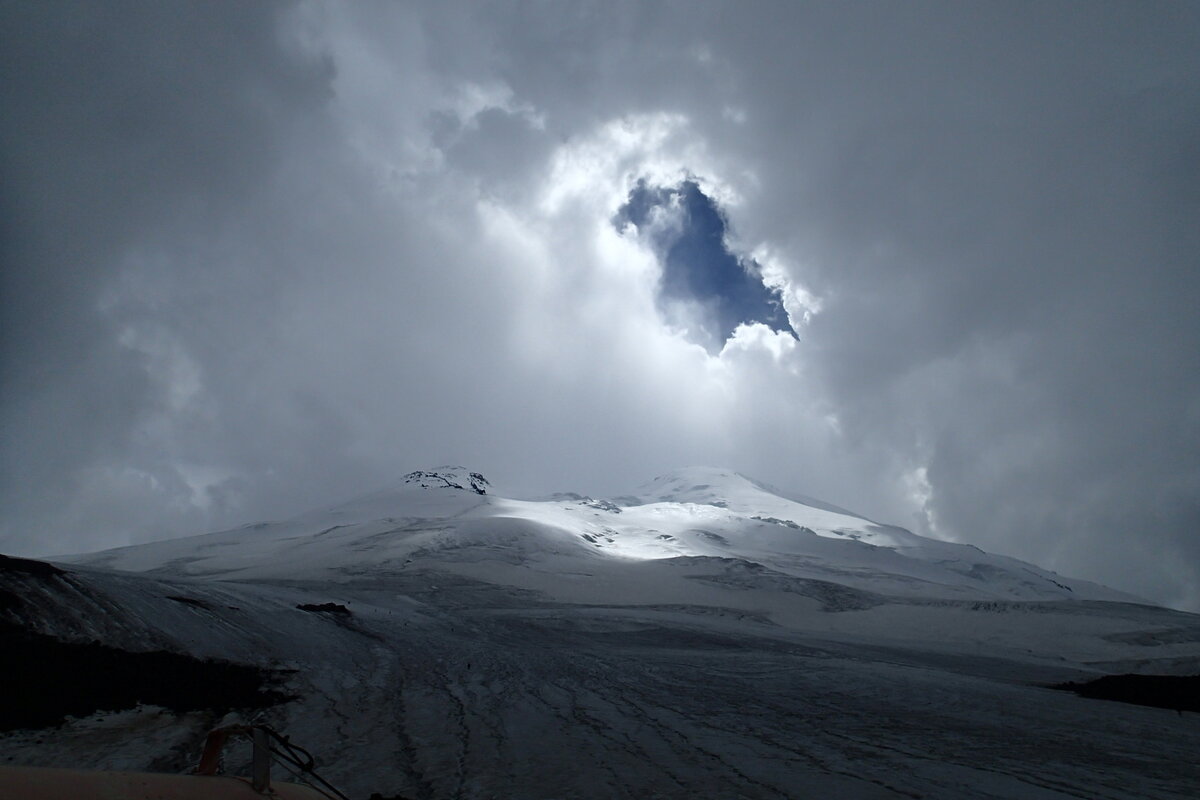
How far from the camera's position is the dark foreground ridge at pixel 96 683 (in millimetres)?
10000

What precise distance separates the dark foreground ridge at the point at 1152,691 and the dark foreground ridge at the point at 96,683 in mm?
25921

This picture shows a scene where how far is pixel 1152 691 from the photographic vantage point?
69.9 ft

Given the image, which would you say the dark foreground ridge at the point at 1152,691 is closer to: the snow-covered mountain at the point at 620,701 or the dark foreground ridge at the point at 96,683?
the snow-covered mountain at the point at 620,701

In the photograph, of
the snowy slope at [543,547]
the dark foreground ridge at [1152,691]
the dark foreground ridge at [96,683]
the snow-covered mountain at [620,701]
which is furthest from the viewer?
the snowy slope at [543,547]

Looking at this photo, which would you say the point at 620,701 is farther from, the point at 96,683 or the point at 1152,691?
the point at 1152,691

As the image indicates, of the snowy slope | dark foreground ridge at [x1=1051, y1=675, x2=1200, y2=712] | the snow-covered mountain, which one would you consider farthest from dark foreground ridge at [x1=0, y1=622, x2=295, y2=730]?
the snowy slope

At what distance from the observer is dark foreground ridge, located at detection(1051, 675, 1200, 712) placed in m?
20.3

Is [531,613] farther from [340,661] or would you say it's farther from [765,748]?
[765,748]

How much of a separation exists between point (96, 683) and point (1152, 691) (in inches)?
1179

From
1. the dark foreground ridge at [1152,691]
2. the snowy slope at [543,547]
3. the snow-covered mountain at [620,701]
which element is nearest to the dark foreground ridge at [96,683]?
the snow-covered mountain at [620,701]

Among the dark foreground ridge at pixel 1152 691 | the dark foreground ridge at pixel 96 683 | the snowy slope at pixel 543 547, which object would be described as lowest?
the dark foreground ridge at pixel 96 683

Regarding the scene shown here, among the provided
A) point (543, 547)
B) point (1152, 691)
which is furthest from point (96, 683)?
point (543, 547)

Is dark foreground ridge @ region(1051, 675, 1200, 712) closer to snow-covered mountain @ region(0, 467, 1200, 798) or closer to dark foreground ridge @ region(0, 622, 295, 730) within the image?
snow-covered mountain @ region(0, 467, 1200, 798)

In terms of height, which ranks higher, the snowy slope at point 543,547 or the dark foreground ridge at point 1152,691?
the snowy slope at point 543,547
